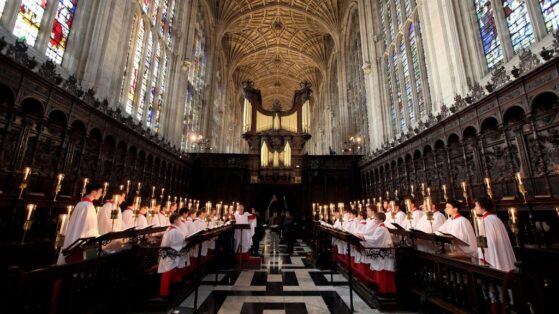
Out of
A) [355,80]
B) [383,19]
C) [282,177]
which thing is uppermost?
[383,19]

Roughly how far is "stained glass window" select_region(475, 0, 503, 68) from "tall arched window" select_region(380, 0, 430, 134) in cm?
310

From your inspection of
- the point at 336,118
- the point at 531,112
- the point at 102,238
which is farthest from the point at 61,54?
the point at 336,118

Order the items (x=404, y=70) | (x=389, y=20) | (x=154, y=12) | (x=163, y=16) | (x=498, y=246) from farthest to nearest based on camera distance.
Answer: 1. (x=389, y=20)
2. (x=163, y=16)
3. (x=404, y=70)
4. (x=154, y=12)
5. (x=498, y=246)

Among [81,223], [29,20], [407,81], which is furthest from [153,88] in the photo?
[407,81]

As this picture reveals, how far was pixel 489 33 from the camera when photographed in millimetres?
7840

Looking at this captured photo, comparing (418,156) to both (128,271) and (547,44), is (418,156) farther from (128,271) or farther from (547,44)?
(128,271)

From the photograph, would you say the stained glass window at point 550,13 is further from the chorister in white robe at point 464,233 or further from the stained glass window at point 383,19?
the stained glass window at point 383,19

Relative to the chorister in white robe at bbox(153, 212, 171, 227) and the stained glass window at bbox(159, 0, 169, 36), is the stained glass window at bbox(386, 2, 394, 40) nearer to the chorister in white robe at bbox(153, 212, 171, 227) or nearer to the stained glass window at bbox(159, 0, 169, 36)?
the stained glass window at bbox(159, 0, 169, 36)

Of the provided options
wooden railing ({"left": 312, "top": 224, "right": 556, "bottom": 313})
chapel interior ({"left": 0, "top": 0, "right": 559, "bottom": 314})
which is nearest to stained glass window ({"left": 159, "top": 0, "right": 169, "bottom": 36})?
chapel interior ({"left": 0, "top": 0, "right": 559, "bottom": 314})

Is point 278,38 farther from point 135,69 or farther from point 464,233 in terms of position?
point 464,233

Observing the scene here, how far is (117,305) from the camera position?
365 centimetres

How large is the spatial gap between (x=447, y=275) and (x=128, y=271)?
479 centimetres

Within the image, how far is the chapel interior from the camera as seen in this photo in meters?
3.59

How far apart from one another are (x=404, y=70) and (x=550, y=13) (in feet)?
24.7
